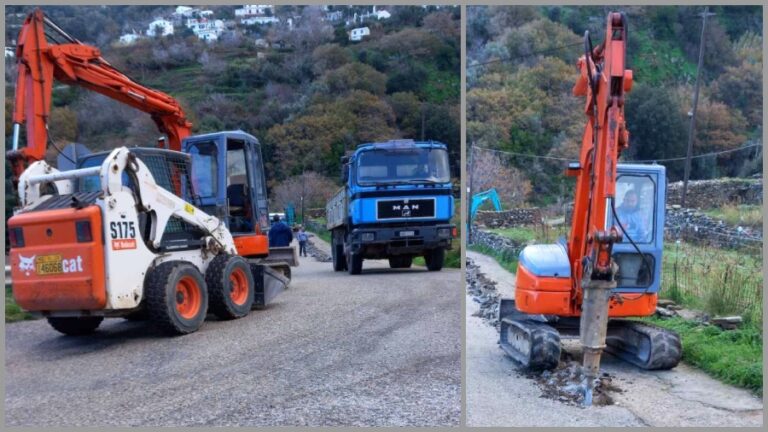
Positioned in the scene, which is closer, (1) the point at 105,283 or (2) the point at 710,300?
→ (1) the point at 105,283

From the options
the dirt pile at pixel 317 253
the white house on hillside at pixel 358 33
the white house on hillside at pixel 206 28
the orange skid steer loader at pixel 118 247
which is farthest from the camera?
the white house on hillside at pixel 206 28

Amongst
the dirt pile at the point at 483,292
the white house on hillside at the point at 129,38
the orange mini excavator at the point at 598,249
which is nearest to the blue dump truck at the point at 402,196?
the dirt pile at the point at 483,292

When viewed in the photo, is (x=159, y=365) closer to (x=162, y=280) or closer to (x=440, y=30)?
(x=162, y=280)

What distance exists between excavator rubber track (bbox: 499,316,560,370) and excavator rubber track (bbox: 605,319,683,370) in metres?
0.84

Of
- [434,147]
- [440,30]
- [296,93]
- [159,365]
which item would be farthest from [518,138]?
[296,93]

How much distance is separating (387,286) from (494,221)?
7.50 feet

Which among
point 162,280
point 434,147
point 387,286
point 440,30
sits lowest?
point 387,286

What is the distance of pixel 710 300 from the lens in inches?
366

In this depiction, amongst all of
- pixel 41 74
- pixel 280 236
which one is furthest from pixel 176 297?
pixel 280 236

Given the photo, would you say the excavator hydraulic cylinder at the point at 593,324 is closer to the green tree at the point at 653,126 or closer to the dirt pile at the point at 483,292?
the dirt pile at the point at 483,292

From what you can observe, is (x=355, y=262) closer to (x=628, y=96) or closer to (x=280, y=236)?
(x=280, y=236)

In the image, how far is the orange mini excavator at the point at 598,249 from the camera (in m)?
6.22

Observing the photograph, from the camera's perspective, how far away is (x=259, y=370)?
6172mm

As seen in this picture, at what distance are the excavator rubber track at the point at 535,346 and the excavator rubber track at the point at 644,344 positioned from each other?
32.9 inches
